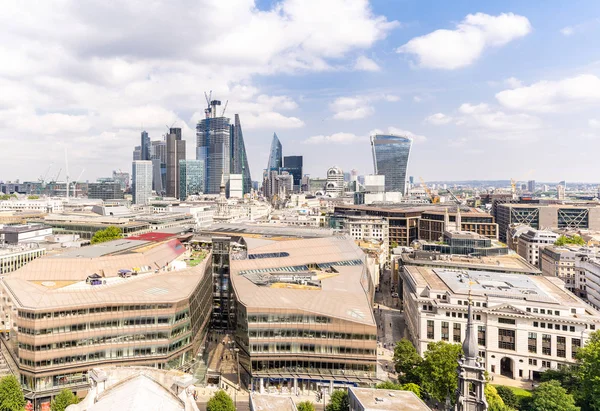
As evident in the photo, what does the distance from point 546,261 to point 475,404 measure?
129m

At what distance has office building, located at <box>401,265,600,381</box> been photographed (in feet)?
248

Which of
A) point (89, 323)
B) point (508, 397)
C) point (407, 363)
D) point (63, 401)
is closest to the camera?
point (63, 401)

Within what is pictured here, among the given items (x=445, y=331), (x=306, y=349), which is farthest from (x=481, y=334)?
(x=306, y=349)

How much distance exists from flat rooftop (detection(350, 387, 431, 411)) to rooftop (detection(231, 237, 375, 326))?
50.9 feet

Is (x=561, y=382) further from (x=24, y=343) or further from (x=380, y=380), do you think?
(x=24, y=343)

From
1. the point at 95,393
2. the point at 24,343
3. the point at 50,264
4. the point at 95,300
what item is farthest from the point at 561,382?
the point at 50,264

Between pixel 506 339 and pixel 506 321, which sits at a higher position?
pixel 506 321

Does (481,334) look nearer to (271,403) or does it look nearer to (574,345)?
(574,345)

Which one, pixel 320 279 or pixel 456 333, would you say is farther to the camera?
pixel 320 279

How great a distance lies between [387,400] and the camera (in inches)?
1917

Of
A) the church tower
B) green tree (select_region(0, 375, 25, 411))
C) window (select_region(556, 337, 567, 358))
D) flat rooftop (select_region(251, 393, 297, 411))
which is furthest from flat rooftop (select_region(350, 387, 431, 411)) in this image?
green tree (select_region(0, 375, 25, 411))

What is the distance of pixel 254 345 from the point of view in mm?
67062

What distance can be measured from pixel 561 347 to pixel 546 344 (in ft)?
7.77

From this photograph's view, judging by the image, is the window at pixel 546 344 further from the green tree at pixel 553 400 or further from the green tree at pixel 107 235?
the green tree at pixel 107 235
